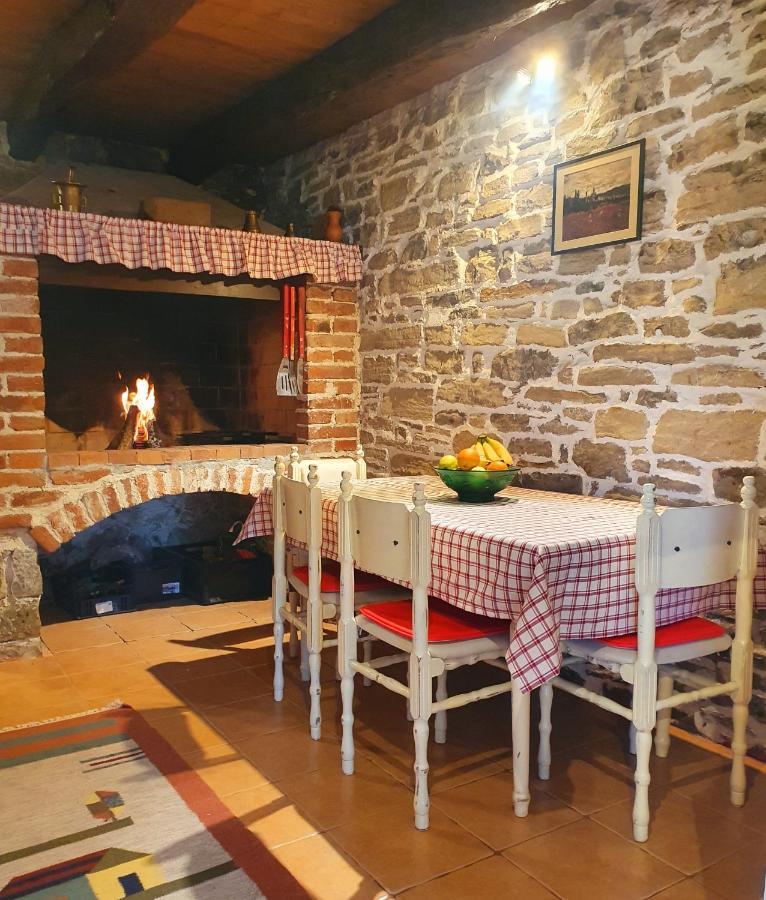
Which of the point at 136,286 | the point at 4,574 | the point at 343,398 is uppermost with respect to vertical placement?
the point at 136,286

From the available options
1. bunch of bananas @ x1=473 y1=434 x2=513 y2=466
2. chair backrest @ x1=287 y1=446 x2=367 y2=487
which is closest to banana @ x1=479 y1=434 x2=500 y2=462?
bunch of bananas @ x1=473 y1=434 x2=513 y2=466

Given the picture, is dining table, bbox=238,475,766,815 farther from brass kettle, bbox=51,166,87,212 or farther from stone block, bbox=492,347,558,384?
brass kettle, bbox=51,166,87,212

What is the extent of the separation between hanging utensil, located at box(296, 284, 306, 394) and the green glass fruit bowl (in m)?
1.85

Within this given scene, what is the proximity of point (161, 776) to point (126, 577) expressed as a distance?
2249 millimetres

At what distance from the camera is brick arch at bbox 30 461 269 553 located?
3838 millimetres

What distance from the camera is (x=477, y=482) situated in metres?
2.94

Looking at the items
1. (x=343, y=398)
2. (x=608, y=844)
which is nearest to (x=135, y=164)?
(x=343, y=398)

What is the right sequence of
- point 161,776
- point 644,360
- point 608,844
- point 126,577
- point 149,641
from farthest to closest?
point 126,577 → point 149,641 → point 644,360 → point 161,776 → point 608,844

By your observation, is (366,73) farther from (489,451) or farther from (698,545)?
(698,545)

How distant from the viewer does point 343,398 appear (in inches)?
185

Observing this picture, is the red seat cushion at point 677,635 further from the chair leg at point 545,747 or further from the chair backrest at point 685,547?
the chair leg at point 545,747

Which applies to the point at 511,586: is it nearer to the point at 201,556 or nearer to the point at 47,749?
the point at 47,749

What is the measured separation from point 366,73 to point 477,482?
2145 millimetres

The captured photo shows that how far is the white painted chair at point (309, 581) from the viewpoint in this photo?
2818 mm
